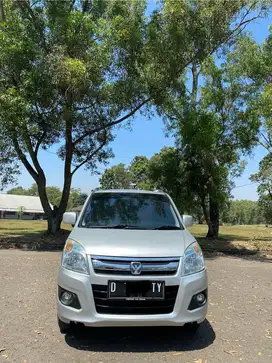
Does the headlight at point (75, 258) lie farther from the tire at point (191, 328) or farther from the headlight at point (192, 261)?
the tire at point (191, 328)

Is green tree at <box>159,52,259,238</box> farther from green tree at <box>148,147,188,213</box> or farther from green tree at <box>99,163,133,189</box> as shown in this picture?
green tree at <box>99,163,133,189</box>

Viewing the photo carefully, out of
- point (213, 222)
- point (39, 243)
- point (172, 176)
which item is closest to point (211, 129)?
point (172, 176)

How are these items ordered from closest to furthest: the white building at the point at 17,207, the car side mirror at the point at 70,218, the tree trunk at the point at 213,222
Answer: the car side mirror at the point at 70,218 → the tree trunk at the point at 213,222 → the white building at the point at 17,207

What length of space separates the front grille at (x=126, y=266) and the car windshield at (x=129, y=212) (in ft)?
3.47

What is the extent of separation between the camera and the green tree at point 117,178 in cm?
8538

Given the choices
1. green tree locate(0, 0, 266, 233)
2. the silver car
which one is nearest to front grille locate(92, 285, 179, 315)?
the silver car

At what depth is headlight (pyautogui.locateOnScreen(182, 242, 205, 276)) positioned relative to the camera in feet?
15.0

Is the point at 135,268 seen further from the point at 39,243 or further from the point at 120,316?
the point at 39,243

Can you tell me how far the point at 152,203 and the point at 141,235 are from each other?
1.20 m

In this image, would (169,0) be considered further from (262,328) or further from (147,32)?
(262,328)

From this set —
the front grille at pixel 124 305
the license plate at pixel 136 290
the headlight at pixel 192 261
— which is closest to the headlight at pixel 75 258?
the front grille at pixel 124 305

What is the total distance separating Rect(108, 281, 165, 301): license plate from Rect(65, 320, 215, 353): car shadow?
673mm

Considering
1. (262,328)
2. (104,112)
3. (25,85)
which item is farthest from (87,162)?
(262,328)

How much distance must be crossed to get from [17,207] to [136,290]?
78791 millimetres
